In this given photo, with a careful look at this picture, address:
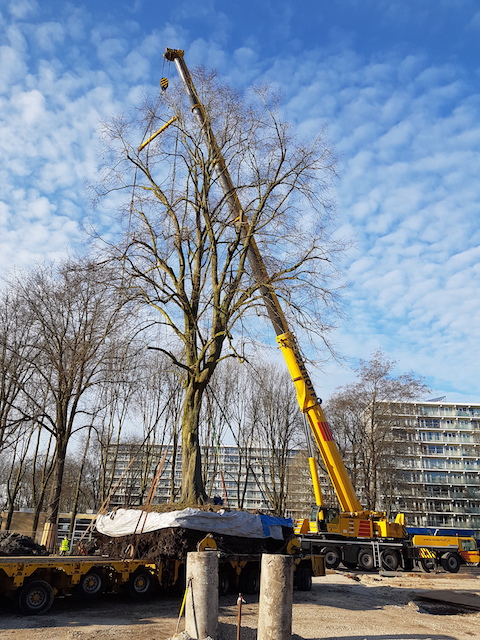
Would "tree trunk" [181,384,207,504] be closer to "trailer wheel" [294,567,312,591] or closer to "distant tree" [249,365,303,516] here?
"trailer wheel" [294,567,312,591]

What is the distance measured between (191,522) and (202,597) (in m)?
3.58

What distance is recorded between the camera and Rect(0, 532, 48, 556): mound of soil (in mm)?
11922

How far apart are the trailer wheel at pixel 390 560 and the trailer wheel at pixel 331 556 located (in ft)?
6.48

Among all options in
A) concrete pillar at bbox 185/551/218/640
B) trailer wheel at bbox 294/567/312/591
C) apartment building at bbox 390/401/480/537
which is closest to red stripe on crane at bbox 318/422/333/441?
trailer wheel at bbox 294/567/312/591

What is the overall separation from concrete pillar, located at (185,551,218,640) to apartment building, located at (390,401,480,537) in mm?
60993

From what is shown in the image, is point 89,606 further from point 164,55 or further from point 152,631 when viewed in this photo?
point 164,55

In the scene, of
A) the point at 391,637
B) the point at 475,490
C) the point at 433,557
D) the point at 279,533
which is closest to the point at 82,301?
the point at 279,533

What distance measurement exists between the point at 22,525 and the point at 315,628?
34.3 meters

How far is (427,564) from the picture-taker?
23406mm

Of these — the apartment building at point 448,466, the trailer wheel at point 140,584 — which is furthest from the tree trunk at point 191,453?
the apartment building at point 448,466

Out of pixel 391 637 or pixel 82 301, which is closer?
pixel 391 637

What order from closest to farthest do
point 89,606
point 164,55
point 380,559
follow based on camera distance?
point 89,606
point 164,55
point 380,559

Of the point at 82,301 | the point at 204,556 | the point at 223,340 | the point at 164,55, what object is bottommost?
the point at 204,556

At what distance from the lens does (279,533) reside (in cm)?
1367
